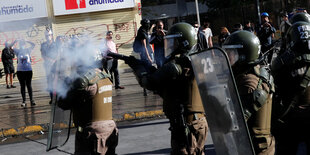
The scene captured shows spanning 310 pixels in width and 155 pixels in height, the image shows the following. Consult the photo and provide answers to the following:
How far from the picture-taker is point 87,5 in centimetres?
1895

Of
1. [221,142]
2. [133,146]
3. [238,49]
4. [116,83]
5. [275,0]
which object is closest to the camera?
[221,142]

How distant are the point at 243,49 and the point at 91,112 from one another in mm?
1396

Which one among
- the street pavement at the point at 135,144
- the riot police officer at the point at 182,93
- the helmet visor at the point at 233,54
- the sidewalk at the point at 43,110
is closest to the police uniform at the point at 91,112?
the riot police officer at the point at 182,93

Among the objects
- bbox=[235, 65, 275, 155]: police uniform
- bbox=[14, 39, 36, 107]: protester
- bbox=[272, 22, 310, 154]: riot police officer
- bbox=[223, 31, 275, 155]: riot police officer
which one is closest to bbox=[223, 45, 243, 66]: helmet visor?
bbox=[223, 31, 275, 155]: riot police officer

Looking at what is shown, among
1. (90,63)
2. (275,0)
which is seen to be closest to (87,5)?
(275,0)

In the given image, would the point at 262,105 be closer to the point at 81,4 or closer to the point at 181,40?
the point at 181,40

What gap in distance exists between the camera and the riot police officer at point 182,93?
12.5 feet

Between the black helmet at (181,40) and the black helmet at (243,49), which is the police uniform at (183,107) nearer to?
the black helmet at (181,40)

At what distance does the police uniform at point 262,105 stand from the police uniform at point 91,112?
120 centimetres

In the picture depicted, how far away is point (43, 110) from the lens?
1030 centimetres

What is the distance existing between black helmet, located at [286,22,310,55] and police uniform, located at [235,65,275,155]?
56cm

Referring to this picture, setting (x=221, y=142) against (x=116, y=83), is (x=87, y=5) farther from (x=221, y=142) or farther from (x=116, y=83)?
(x=221, y=142)

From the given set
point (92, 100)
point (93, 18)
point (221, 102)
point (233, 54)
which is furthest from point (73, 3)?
point (221, 102)

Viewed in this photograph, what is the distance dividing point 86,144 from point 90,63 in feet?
2.31
